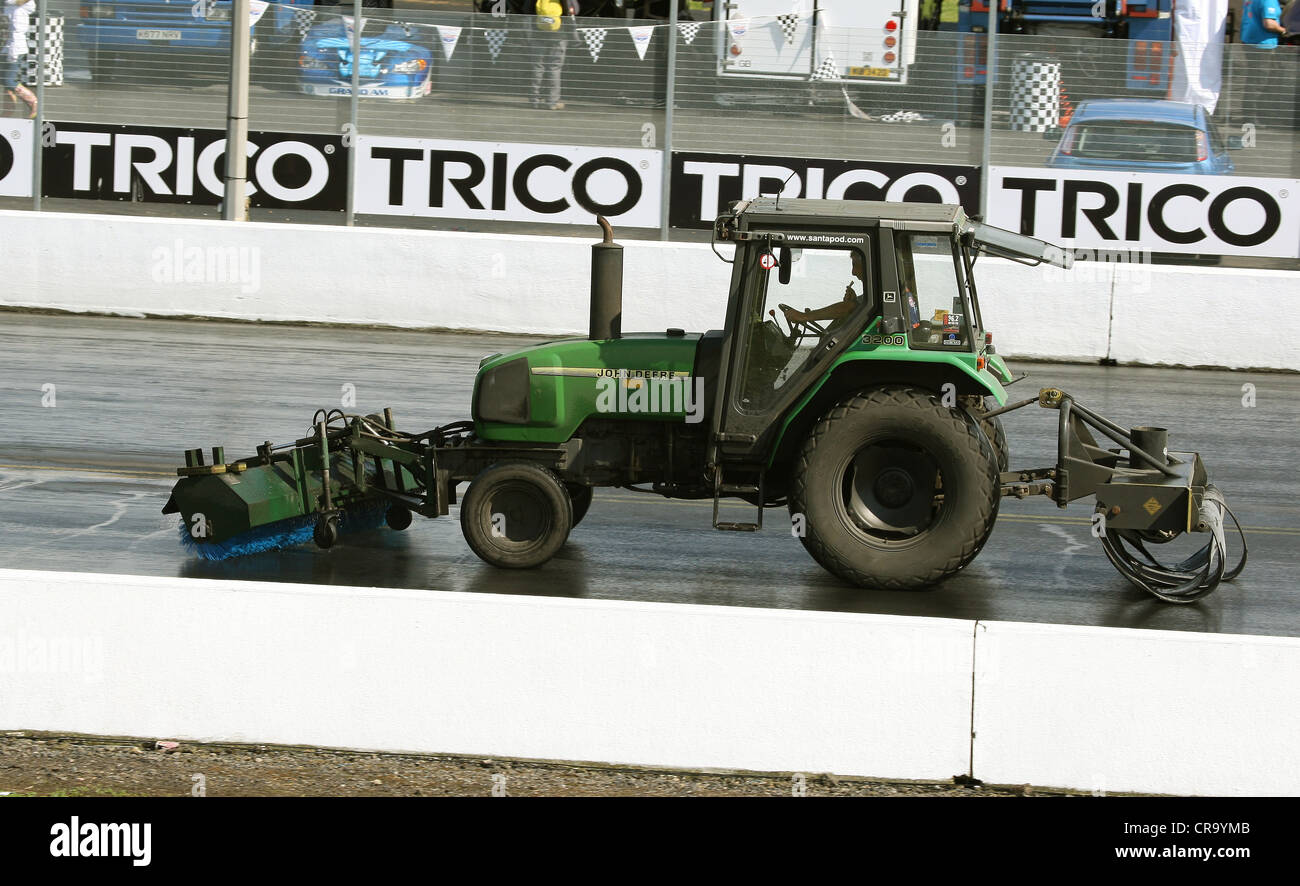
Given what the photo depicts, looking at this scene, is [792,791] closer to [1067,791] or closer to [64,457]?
[1067,791]

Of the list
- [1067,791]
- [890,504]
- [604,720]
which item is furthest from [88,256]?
[1067,791]

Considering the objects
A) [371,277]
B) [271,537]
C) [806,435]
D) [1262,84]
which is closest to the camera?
[806,435]

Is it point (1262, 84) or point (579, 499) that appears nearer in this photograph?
point (579, 499)

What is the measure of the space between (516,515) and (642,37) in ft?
32.8

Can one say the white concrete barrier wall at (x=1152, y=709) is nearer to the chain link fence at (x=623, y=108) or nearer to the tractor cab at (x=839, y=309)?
the tractor cab at (x=839, y=309)

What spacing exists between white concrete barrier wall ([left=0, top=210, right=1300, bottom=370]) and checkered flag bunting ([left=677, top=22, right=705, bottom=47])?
2.54 m

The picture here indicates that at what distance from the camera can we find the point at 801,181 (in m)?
17.0

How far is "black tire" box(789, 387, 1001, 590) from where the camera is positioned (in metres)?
7.67

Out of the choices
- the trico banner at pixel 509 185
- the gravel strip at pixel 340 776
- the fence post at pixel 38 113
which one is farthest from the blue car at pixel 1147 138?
the gravel strip at pixel 340 776

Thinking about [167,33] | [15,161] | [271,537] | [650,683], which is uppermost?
[167,33]

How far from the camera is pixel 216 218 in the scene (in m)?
17.4

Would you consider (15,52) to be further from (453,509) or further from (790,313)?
(790,313)

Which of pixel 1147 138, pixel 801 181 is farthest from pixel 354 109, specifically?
pixel 1147 138
